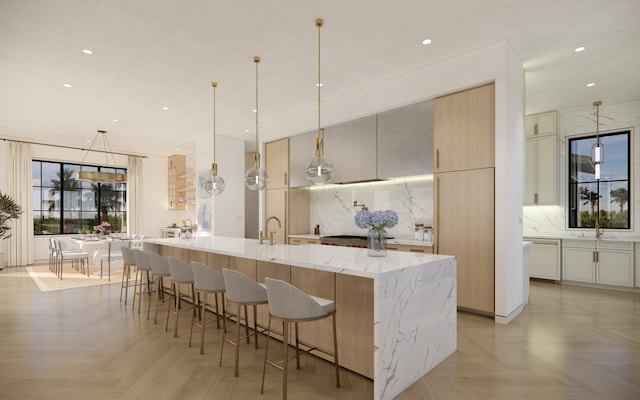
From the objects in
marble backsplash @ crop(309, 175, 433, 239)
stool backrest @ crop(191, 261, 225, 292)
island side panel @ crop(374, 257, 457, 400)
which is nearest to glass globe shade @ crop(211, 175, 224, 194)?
stool backrest @ crop(191, 261, 225, 292)

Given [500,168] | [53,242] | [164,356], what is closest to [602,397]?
[500,168]

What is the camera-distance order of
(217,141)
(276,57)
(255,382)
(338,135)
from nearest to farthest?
(255,382) → (276,57) → (338,135) → (217,141)

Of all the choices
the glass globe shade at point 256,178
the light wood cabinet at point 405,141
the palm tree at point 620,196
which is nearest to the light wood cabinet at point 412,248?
the light wood cabinet at point 405,141

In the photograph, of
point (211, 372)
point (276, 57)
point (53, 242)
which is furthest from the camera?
point (53, 242)

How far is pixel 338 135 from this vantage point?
5461 millimetres

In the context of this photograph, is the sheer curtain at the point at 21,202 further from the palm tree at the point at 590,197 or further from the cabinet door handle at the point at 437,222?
the palm tree at the point at 590,197

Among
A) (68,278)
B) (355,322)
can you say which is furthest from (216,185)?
(68,278)

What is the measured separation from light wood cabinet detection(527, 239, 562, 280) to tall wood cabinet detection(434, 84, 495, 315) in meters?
2.84

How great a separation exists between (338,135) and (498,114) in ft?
7.91

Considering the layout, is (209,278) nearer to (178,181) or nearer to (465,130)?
(465,130)

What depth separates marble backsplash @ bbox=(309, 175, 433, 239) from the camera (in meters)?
4.99

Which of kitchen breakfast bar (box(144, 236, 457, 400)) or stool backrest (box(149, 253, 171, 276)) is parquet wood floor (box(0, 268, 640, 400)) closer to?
kitchen breakfast bar (box(144, 236, 457, 400))

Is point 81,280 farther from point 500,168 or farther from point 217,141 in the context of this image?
point 500,168

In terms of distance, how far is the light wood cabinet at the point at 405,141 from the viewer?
439 cm
